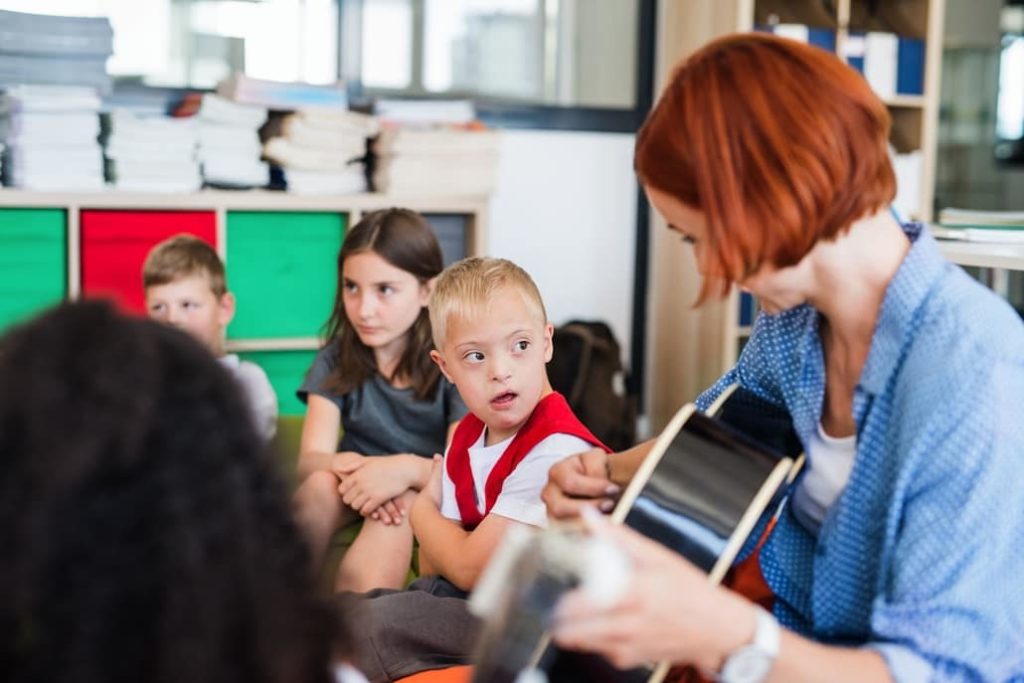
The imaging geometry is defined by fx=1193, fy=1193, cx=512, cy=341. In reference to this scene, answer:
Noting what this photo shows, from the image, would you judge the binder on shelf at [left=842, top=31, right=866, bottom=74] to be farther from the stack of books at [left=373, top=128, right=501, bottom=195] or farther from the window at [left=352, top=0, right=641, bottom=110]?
the stack of books at [left=373, top=128, right=501, bottom=195]

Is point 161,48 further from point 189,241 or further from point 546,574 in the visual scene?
point 546,574

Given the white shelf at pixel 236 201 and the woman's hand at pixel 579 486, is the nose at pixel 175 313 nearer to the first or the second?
the white shelf at pixel 236 201

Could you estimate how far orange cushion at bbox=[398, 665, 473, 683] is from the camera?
4.35 feet

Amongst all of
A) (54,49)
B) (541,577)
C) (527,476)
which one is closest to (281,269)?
(54,49)

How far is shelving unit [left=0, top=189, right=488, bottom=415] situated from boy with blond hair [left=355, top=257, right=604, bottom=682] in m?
1.70

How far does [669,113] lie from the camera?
→ 1093 millimetres

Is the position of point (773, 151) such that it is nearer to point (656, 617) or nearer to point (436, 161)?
point (656, 617)

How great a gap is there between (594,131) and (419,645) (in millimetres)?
3046

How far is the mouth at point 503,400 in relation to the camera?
1618mm

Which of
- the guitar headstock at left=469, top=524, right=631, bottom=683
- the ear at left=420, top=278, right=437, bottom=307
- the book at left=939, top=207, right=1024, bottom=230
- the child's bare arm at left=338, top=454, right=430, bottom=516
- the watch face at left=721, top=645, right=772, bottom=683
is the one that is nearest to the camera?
the guitar headstock at left=469, top=524, right=631, bottom=683

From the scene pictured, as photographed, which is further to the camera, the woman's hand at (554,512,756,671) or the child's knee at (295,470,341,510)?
the child's knee at (295,470,341,510)

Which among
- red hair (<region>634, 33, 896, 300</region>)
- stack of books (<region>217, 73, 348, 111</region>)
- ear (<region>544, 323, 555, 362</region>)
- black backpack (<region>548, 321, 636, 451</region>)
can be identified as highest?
stack of books (<region>217, 73, 348, 111</region>)

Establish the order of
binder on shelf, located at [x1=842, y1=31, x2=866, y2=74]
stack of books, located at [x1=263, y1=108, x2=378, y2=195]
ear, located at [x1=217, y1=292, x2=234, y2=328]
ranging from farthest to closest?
1. binder on shelf, located at [x1=842, y1=31, x2=866, y2=74]
2. stack of books, located at [x1=263, y1=108, x2=378, y2=195]
3. ear, located at [x1=217, y1=292, x2=234, y2=328]

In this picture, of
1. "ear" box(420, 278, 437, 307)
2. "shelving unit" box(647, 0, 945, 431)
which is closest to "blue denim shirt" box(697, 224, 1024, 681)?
"ear" box(420, 278, 437, 307)
